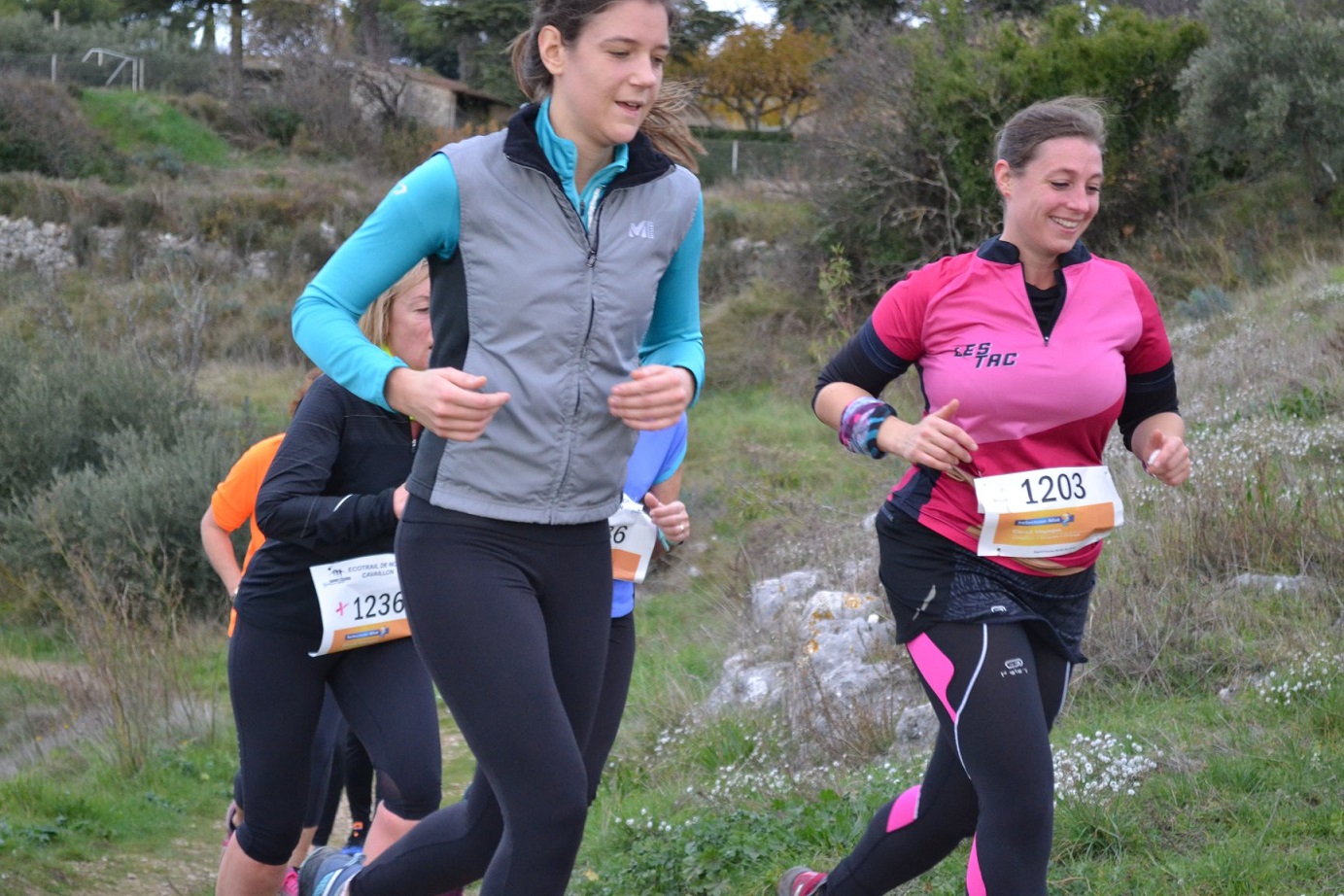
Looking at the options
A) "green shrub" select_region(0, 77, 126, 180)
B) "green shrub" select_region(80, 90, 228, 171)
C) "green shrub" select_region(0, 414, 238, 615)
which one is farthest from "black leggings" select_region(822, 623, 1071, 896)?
"green shrub" select_region(80, 90, 228, 171)

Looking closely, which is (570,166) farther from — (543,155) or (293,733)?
(293,733)

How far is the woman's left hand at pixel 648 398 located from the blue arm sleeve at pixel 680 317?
298mm

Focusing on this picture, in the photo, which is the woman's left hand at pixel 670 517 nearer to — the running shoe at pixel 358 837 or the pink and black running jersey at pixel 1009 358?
the pink and black running jersey at pixel 1009 358

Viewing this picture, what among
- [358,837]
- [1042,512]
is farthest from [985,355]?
[358,837]

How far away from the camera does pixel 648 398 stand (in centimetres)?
257

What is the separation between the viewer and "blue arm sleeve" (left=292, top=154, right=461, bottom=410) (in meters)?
2.55

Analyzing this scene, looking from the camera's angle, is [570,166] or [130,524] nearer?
[570,166]

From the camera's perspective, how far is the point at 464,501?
2594mm

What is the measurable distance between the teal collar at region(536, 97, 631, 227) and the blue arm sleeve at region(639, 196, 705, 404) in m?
0.24

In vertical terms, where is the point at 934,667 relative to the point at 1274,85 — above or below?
below

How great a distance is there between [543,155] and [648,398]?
1.73 ft

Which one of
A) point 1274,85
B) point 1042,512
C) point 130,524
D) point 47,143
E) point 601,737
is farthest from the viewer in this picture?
point 47,143

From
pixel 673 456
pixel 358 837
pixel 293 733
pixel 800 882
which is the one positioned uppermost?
pixel 673 456

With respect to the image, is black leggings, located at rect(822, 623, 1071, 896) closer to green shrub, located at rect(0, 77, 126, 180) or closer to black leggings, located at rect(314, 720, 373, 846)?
black leggings, located at rect(314, 720, 373, 846)
